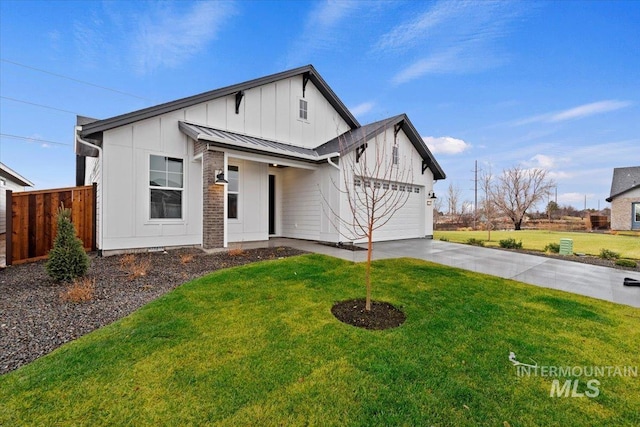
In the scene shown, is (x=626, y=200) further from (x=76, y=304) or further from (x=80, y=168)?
(x=80, y=168)

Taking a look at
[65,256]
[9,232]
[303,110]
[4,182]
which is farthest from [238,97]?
[4,182]

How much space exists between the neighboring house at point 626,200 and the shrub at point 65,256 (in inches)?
1439

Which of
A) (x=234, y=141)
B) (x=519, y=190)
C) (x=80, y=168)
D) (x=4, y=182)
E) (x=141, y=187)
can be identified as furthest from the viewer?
(x=519, y=190)

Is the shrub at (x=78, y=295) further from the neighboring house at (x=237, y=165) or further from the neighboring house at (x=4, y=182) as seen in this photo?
the neighboring house at (x=4, y=182)

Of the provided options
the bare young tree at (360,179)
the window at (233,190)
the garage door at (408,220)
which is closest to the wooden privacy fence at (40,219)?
the window at (233,190)

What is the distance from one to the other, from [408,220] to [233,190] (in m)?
8.24

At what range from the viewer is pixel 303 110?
12180 millimetres

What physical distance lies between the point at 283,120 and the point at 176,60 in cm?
765

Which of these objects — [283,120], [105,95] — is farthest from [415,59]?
[105,95]

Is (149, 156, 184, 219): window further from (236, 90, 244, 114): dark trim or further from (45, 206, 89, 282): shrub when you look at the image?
(45, 206, 89, 282): shrub

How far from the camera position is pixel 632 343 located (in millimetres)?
3348

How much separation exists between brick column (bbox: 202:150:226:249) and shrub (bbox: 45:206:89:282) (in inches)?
124

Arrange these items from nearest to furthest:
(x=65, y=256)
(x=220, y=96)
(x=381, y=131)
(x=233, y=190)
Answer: (x=65, y=256)
(x=220, y=96)
(x=233, y=190)
(x=381, y=131)

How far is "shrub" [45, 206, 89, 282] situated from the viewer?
511cm
